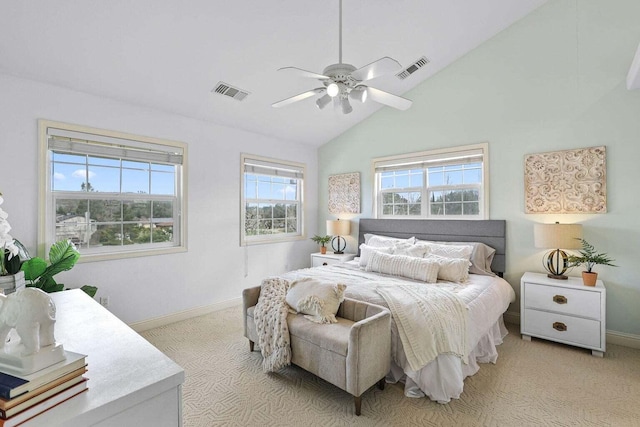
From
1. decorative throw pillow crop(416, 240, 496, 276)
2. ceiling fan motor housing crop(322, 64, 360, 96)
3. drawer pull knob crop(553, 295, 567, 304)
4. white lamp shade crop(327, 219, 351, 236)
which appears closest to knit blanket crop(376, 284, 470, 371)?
decorative throw pillow crop(416, 240, 496, 276)

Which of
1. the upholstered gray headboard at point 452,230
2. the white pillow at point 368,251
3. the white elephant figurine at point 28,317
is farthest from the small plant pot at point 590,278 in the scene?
the white elephant figurine at point 28,317

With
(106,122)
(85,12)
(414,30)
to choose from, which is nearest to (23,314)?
(85,12)

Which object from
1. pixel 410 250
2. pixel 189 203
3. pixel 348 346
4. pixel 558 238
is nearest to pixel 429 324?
pixel 348 346

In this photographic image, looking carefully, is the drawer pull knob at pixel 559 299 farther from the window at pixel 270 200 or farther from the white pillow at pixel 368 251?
the window at pixel 270 200

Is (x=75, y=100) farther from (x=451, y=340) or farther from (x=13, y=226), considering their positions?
(x=451, y=340)

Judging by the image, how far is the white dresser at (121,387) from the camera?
2.31ft

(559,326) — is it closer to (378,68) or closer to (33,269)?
(378,68)

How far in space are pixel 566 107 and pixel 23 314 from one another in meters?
4.36

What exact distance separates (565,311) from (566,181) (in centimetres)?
133

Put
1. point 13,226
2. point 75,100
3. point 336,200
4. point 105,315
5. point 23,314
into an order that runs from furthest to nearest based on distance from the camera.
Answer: point 336,200, point 75,100, point 13,226, point 105,315, point 23,314

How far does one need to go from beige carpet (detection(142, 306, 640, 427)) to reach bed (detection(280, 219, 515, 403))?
0.11 meters

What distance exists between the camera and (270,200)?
4.80 m

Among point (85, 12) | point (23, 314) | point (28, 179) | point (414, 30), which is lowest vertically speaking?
point (23, 314)

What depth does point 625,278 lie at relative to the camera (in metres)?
2.98
